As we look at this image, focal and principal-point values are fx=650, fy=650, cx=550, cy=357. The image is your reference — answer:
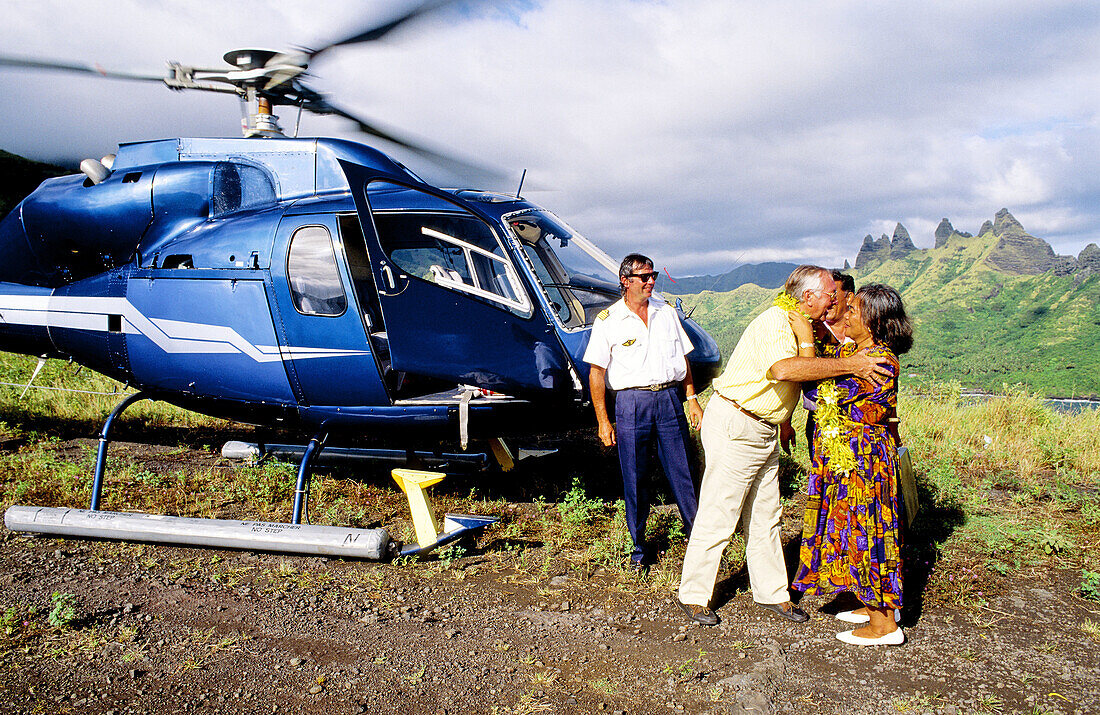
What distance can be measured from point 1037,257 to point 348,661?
60.5 meters

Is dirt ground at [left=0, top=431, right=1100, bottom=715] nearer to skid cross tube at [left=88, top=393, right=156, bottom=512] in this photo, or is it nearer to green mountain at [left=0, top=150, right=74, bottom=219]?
skid cross tube at [left=88, top=393, right=156, bottom=512]

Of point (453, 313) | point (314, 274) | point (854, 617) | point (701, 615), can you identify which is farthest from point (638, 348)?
point (314, 274)

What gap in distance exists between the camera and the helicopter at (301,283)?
4426 millimetres

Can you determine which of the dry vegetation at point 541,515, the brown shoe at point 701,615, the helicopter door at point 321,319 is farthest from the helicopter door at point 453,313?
the brown shoe at point 701,615

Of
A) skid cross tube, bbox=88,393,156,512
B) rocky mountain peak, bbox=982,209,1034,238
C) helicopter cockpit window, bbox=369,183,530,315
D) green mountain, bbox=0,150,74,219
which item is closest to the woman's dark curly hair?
helicopter cockpit window, bbox=369,183,530,315

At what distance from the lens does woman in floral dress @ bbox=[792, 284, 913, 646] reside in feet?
10.6

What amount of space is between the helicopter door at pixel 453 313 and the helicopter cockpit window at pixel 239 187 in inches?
49.0

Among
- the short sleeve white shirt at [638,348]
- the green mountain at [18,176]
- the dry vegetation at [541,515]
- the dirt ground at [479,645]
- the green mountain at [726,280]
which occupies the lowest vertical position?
the dirt ground at [479,645]

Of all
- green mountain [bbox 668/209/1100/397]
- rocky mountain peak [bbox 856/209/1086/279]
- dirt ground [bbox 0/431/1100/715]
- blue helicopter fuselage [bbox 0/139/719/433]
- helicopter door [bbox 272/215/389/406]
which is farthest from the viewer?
rocky mountain peak [bbox 856/209/1086/279]

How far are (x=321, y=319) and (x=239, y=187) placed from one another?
187 cm

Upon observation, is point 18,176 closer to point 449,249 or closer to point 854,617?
point 449,249

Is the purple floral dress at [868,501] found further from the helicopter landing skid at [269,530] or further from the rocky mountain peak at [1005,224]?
the rocky mountain peak at [1005,224]

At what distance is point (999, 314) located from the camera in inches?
1252

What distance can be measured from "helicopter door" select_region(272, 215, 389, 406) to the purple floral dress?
3.07 m
